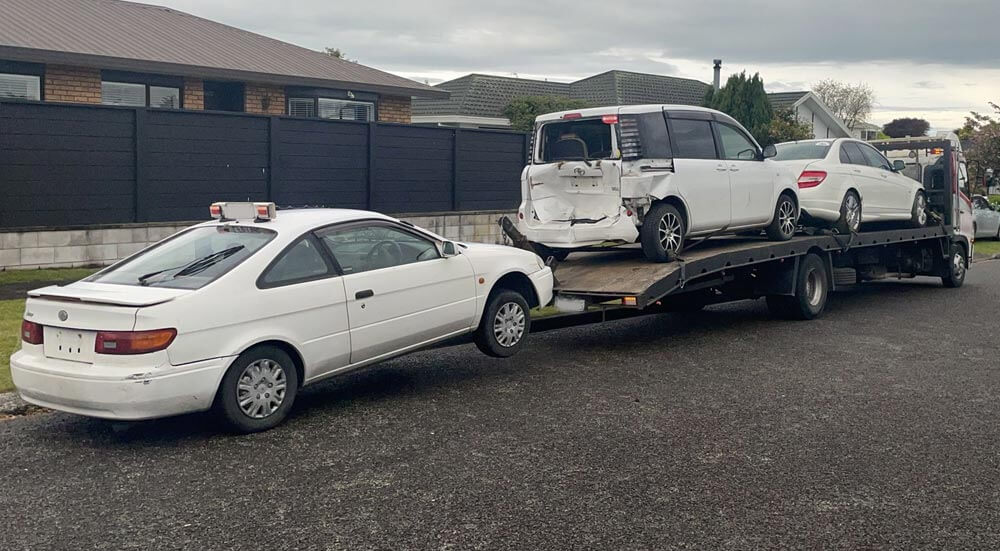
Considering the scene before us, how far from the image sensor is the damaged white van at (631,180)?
10.1 meters

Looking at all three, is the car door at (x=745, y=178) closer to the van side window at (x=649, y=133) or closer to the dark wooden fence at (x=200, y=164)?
the van side window at (x=649, y=133)

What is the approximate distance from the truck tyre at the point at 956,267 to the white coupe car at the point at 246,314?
10819 millimetres

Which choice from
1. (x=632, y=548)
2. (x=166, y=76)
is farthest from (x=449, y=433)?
(x=166, y=76)

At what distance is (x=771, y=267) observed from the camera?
12031 mm

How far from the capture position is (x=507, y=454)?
637cm

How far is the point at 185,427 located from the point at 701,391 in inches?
159

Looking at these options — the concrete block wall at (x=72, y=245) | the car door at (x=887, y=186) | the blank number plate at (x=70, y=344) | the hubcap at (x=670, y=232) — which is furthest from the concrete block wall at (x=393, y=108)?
the blank number plate at (x=70, y=344)

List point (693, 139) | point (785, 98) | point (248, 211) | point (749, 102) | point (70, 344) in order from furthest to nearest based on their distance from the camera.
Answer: point (785, 98)
point (749, 102)
point (693, 139)
point (248, 211)
point (70, 344)

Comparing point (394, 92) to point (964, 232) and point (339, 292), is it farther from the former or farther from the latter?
point (339, 292)

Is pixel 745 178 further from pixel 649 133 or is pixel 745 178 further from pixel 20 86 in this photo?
pixel 20 86

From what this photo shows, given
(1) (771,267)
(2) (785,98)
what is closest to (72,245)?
(1) (771,267)

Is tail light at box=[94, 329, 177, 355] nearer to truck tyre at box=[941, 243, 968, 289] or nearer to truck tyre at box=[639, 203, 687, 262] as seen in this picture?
truck tyre at box=[639, 203, 687, 262]

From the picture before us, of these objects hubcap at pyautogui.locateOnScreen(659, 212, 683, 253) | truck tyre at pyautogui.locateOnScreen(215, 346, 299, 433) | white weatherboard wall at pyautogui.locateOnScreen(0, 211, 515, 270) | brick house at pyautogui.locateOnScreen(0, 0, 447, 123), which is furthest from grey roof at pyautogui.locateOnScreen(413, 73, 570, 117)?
truck tyre at pyautogui.locateOnScreen(215, 346, 299, 433)

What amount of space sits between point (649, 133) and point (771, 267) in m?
2.86
